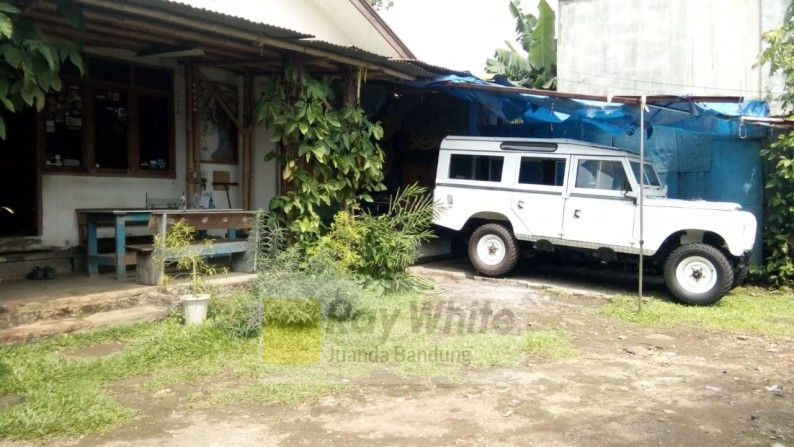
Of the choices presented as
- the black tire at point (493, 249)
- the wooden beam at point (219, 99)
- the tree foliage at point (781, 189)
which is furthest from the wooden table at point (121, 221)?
the tree foliage at point (781, 189)

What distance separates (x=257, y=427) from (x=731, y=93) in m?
10.6

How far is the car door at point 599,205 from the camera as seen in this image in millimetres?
8547

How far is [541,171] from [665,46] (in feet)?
14.8

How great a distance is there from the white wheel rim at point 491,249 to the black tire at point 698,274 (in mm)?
2407

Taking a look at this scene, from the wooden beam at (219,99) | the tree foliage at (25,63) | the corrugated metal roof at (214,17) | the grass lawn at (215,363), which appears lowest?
the grass lawn at (215,363)

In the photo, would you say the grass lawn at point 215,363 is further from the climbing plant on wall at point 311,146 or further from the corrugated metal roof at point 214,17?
the corrugated metal roof at point 214,17

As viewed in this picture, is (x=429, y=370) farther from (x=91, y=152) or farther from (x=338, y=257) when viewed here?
(x=91, y=152)

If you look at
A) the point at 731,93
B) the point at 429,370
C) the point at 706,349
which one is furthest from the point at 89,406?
the point at 731,93

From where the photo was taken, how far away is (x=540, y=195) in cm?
916

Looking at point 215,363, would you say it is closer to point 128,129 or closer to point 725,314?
point 128,129

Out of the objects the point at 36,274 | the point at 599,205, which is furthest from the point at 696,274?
the point at 36,274

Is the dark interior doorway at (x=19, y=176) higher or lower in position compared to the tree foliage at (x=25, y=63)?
lower

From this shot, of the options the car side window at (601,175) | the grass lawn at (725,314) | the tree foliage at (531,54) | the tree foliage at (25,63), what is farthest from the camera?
the tree foliage at (531,54)

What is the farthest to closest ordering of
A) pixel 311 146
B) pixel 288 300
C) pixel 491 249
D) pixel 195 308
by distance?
pixel 491 249 → pixel 311 146 → pixel 195 308 → pixel 288 300
